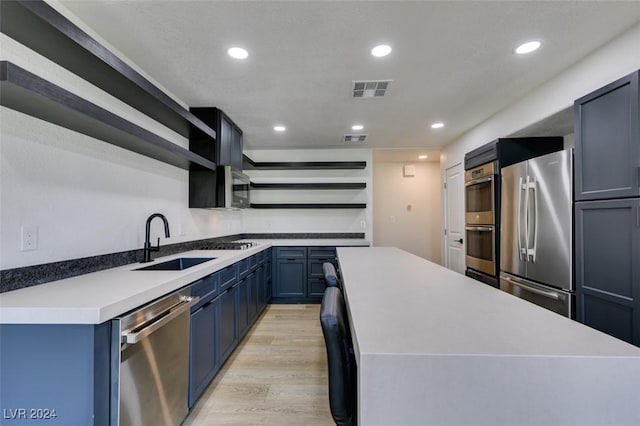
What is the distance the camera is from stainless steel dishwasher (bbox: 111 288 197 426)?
4.09 ft

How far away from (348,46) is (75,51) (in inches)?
64.4

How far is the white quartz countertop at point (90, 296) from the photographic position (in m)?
1.13

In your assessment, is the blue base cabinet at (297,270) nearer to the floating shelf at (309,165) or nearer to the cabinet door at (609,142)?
the floating shelf at (309,165)

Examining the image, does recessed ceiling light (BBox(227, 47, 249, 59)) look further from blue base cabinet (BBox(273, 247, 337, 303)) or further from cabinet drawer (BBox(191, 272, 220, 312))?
blue base cabinet (BBox(273, 247, 337, 303))

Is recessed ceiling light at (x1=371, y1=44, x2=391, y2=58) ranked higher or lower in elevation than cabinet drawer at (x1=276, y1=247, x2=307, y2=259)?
higher

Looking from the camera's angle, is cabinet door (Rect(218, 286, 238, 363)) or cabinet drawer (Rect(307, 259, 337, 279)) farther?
cabinet drawer (Rect(307, 259, 337, 279))

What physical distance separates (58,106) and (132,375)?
130 centimetres

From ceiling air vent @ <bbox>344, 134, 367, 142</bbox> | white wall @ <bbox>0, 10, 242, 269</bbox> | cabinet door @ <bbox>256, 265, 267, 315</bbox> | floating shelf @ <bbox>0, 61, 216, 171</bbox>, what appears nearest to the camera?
floating shelf @ <bbox>0, 61, 216, 171</bbox>

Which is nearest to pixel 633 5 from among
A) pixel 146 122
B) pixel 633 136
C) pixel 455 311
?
pixel 633 136

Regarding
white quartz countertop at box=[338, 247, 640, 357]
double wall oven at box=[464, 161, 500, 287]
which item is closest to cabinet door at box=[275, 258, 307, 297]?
double wall oven at box=[464, 161, 500, 287]

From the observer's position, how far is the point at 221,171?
3309mm

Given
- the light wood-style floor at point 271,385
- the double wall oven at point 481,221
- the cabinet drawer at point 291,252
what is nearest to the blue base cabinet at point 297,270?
the cabinet drawer at point 291,252

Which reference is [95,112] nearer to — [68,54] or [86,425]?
[68,54]

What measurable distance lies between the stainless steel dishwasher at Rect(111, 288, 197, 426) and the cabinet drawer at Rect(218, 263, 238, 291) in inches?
23.2
